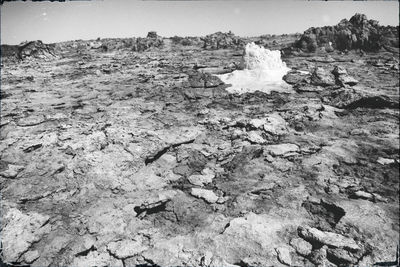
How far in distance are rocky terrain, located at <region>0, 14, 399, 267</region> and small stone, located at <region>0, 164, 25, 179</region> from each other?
16mm

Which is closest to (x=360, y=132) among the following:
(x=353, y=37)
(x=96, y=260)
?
(x=96, y=260)

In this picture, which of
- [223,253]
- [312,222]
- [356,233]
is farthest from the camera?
[312,222]

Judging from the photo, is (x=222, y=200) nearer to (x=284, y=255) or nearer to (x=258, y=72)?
(x=284, y=255)

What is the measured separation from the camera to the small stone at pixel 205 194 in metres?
3.98

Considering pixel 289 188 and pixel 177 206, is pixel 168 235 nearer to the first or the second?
pixel 177 206

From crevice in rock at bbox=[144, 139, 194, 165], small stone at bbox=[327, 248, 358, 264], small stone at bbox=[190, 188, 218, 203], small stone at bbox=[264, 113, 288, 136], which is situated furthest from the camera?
small stone at bbox=[264, 113, 288, 136]

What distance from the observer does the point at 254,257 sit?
3033 millimetres

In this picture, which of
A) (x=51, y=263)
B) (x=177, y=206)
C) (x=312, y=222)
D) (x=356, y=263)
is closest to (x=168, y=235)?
(x=177, y=206)

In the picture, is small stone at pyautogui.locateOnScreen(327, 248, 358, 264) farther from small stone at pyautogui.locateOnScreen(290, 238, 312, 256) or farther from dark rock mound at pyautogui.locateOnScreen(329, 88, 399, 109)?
dark rock mound at pyautogui.locateOnScreen(329, 88, 399, 109)

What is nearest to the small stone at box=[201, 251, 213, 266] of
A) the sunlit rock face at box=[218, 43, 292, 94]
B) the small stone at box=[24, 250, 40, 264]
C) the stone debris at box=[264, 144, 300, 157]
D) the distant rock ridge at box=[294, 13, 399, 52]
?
the small stone at box=[24, 250, 40, 264]

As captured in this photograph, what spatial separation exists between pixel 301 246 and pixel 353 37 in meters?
15.5

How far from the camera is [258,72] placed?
9.42 m

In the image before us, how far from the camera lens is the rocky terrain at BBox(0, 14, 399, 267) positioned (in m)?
3.16

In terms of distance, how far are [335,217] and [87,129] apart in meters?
4.81
